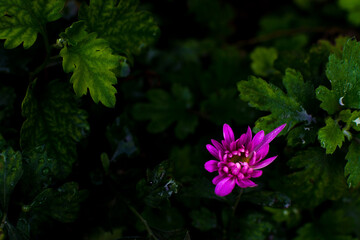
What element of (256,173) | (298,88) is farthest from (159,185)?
(298,88)

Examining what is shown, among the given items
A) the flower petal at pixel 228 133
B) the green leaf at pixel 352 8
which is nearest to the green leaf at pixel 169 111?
the flower petal at pixel 228 133

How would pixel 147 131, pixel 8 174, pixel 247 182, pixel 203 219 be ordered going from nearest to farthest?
pixel 247 182
pixel 8 174
pixel 203 219
pixel 147 131

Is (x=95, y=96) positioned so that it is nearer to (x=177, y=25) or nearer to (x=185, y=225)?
(x=185, y=225)

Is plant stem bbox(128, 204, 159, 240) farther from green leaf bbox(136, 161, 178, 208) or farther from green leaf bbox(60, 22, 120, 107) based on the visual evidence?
green leaf bbox(60, 22, 120, 107)

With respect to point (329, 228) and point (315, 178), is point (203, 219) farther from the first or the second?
point (329, 228)

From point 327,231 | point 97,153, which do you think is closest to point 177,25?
point 97,153

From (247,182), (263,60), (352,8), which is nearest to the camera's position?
(247,182)
